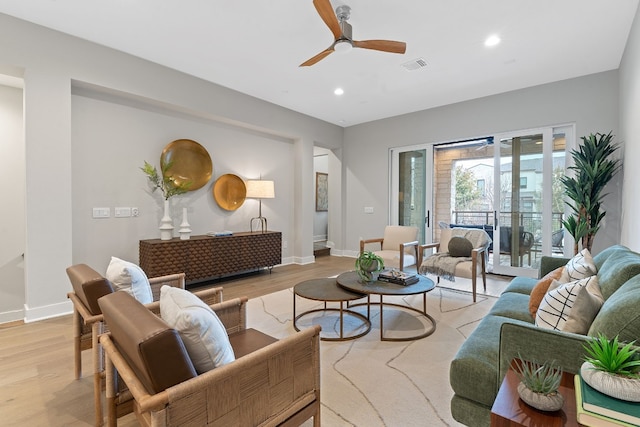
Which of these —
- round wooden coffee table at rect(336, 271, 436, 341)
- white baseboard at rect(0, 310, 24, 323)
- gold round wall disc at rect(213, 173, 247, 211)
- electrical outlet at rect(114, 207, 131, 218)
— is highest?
gold round wall disc at rect(213, 173, 247, 211)

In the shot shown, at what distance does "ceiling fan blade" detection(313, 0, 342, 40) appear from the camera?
2.40 meters

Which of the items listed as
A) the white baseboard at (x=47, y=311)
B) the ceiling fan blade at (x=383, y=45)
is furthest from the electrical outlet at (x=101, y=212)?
the ceiling fan blade at (x=383, y=45)

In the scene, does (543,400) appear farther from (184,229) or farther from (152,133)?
(152,133)

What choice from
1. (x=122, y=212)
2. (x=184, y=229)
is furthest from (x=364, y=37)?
→ (x=122, y=212)

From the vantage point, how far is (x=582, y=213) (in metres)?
3.93

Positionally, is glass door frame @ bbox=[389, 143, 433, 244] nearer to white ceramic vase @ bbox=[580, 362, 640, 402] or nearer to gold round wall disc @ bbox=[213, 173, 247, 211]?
gold round wall disc @ bbox=[213, 173, 247, 211]

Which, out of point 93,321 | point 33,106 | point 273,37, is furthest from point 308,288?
point 33,106

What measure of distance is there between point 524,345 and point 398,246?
3.74m

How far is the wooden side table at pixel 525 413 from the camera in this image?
3.14ft

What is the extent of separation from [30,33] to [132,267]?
2.99 m

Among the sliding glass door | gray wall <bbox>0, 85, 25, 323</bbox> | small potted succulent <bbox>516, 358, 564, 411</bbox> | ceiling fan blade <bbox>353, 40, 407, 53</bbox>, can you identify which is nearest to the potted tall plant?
the sliding glass door

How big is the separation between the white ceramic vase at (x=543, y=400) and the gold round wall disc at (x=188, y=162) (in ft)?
14.8

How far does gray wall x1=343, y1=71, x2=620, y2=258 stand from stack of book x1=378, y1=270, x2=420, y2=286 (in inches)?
126

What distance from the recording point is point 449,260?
402 cm
